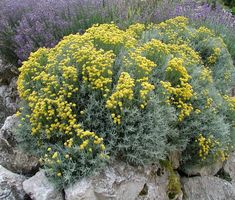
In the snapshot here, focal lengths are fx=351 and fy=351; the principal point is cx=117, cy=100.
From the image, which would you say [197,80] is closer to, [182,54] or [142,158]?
[182,54]

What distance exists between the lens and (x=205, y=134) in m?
3.47

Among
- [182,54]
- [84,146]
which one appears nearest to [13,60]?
[182,54]

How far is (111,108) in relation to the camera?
2.93 meters

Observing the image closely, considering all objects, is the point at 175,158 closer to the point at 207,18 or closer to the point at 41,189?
the point at 41,189

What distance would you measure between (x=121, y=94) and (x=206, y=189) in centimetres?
157

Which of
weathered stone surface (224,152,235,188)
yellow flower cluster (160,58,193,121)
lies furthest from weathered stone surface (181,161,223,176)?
yellow flower cluster (160,58,193,121)

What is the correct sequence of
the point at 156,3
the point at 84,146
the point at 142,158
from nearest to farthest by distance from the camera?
the point at 84,146
the point at 142,158
the point at 156,3

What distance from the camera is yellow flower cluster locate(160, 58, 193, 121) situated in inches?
128

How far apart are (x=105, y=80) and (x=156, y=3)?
154 inches

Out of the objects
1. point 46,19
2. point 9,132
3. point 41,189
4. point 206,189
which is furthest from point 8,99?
point 206,189

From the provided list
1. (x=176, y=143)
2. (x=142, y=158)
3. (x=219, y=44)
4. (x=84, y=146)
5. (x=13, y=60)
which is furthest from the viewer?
(x=13, y=60)

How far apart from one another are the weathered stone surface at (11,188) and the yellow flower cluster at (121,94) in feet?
3.39

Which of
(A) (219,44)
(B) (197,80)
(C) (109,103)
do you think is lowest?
(A) (219,44)

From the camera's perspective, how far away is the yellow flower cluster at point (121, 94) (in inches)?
112
